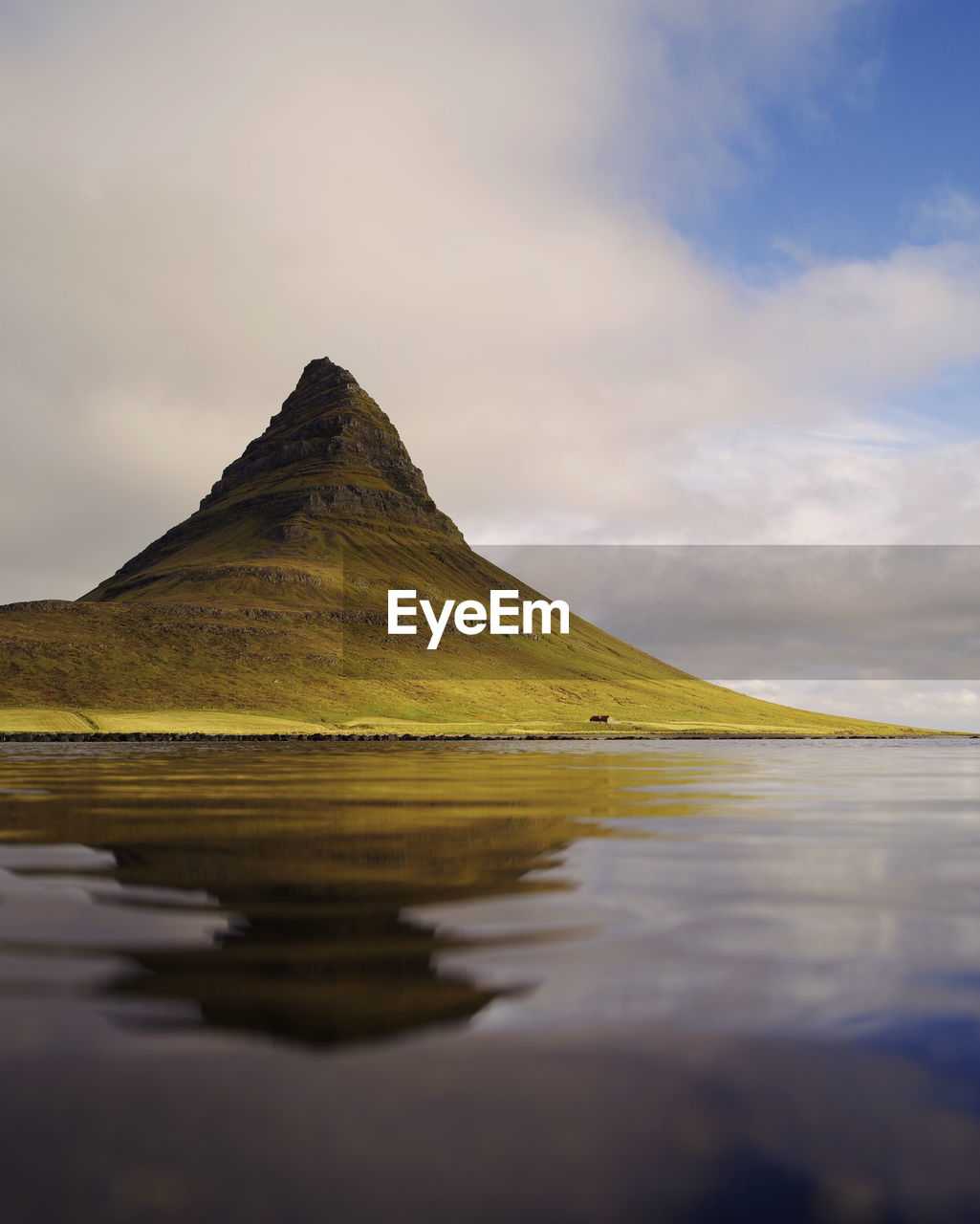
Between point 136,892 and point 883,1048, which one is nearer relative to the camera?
point 883,1048

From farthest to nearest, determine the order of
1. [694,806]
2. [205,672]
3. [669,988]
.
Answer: [205,672] → [694,806] → [669,988]

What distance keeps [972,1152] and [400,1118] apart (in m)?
2.44

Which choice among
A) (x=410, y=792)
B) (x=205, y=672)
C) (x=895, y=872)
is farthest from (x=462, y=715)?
(x=895, y=872)

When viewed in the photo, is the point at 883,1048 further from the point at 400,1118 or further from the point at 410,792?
the point at 410,792

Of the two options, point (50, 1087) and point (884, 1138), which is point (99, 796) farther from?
point (884, 1138)

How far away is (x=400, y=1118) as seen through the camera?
13.8ft

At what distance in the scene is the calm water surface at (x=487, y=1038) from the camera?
12.2 feet

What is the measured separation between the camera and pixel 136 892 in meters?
9.73

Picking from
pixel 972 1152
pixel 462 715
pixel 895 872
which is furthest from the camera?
pixel 462 715

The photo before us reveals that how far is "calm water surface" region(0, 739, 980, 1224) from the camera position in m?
3.72

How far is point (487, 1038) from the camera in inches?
208

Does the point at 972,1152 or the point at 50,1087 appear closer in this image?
the point at 972,1152

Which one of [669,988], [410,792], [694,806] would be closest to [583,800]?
[694,806]

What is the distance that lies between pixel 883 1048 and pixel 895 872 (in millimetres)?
7028
